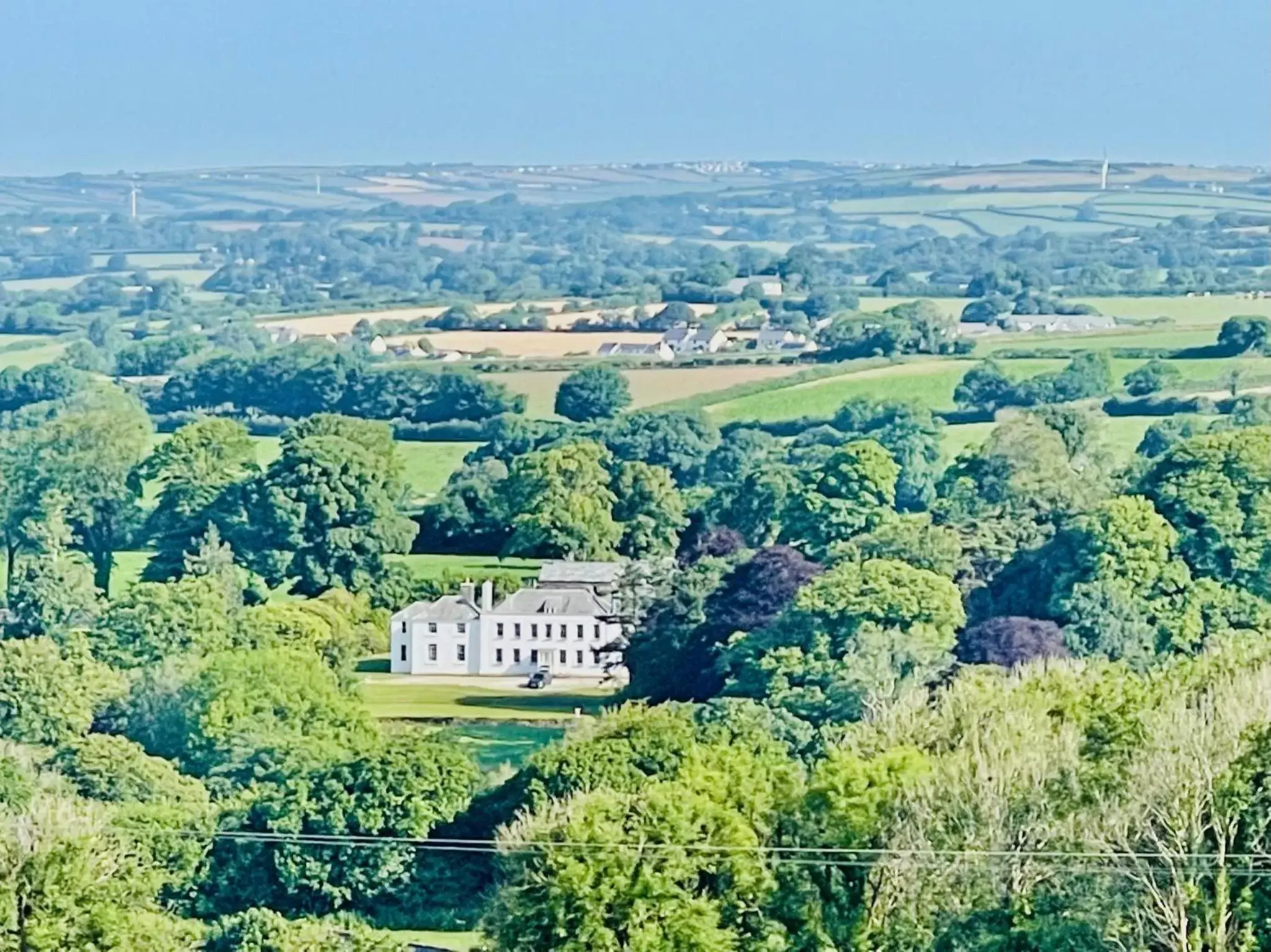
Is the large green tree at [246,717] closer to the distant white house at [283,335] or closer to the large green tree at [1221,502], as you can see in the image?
the large green tree at [1221,502]

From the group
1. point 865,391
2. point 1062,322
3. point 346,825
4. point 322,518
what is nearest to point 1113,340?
point 865,391

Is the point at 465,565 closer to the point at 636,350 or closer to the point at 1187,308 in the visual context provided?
the point at 636,350

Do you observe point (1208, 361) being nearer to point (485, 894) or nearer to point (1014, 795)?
point (485, 894)

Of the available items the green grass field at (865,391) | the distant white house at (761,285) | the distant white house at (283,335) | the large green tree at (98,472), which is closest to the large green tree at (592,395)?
the green grass field at (865,391)

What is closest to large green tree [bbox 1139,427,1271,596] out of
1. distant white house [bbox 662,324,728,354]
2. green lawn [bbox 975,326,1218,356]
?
green lawn [bbox 975,326,1218,356]

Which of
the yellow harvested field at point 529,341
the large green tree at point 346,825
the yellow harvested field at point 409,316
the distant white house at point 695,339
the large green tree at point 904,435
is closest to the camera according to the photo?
the large green tree at point 346,825
